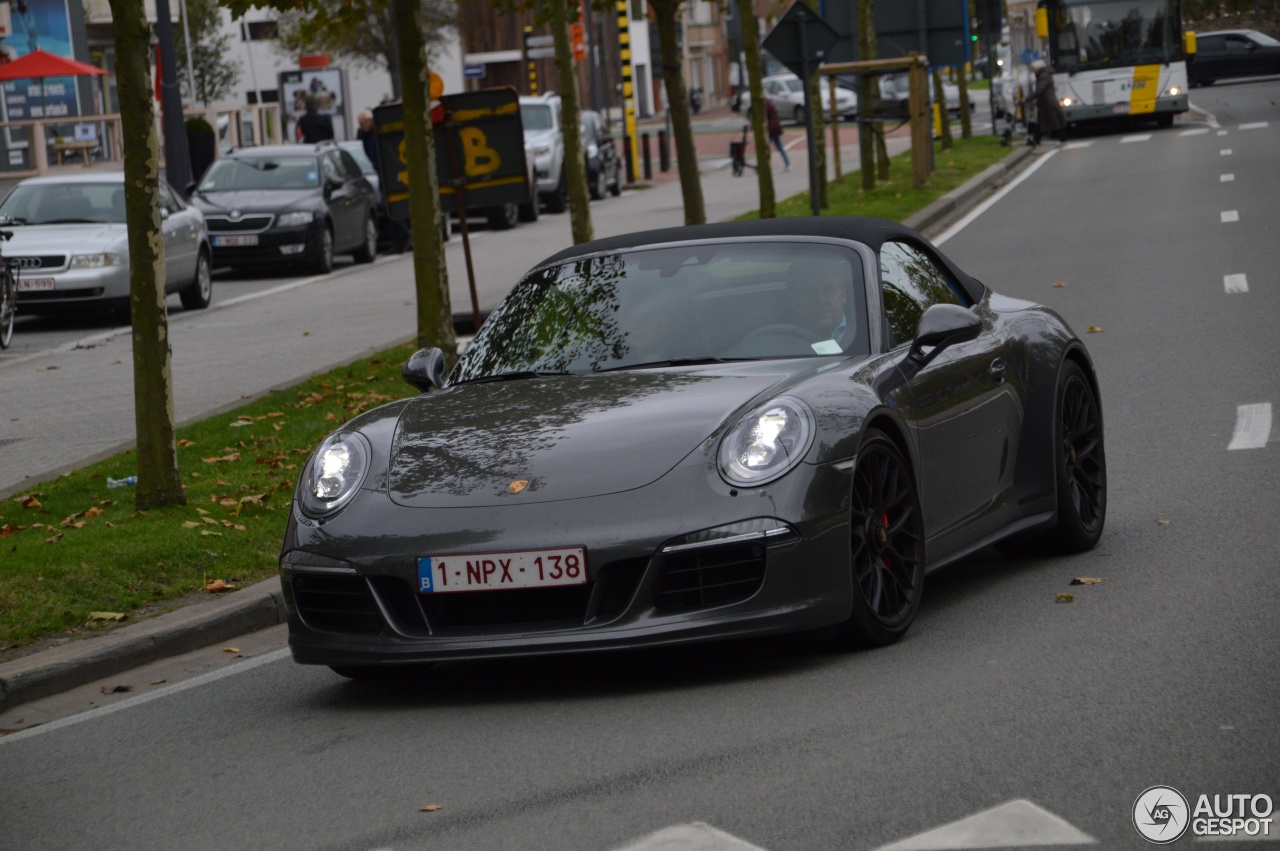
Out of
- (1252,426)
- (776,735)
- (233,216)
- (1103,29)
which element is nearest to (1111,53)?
(1103,29)

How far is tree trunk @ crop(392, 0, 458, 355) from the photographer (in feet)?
47.4

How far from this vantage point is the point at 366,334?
753 inches

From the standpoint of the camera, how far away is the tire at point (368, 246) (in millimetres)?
30156

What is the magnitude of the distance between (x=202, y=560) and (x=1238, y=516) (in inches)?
164

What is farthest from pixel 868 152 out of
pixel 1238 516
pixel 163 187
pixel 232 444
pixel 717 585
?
pixel 717 585

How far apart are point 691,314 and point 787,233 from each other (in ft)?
1.66

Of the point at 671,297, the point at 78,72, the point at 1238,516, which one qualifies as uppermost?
the point at 78,72

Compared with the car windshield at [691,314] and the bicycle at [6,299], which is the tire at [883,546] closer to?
the car windshield at [691,314]

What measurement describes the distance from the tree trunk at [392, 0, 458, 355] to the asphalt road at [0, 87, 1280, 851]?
276 inches

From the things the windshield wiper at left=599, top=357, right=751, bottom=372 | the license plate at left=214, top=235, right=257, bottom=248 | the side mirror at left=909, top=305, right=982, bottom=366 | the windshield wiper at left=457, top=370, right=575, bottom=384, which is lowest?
the windshield wiper at left=457, top=370, right=575, bottom=384

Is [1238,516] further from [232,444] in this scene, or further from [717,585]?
[232,444]

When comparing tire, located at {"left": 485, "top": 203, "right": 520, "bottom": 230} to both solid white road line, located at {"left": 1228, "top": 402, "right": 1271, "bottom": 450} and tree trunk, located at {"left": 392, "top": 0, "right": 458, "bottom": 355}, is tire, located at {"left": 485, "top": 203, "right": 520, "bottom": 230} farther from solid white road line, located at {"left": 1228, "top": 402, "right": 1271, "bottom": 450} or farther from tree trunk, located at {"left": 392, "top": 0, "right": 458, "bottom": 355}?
solid white road line, located at {"left": 1228, "top": 402, "right": 1271, "bottom": 450}

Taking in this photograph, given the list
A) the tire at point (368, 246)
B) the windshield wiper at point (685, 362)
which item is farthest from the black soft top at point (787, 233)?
the tire at point (368, 246)

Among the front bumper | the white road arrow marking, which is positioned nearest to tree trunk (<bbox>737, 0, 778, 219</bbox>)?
the front bumper
